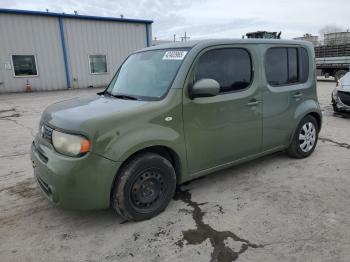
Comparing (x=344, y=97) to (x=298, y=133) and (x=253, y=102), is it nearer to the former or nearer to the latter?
(x=298, y=133)

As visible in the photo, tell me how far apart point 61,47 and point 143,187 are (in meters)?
18.3

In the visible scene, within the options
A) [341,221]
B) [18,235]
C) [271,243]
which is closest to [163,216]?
[271,243]

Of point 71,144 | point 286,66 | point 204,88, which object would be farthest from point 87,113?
point 286,66

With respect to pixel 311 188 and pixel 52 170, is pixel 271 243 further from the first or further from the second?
pixel 52 170

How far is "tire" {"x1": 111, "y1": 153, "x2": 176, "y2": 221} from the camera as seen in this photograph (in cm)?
288

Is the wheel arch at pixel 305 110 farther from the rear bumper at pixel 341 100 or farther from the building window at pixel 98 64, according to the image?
the building window at pixel 98 64

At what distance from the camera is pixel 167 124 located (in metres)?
3.10

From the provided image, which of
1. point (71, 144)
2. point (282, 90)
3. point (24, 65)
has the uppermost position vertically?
point (24, 65)

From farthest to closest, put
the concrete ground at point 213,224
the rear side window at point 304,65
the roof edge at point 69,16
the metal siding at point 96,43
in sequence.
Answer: the metal siding at point 96,43
the roof edge at point 69,16
the rear side window at point 304,65
the concrete ground at point 213,224

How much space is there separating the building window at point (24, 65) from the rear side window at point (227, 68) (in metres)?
17.6

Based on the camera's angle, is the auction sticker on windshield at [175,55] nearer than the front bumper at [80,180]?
No

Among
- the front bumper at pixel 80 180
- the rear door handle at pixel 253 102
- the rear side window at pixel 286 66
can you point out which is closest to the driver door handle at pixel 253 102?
the rear door handle at pixel 253 102

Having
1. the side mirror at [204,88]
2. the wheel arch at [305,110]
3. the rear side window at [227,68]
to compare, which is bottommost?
the wheel arch at [305,110]

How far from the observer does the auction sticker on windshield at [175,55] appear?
11.1ft
